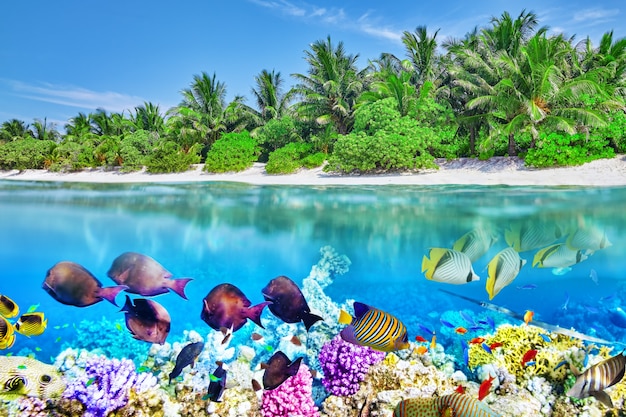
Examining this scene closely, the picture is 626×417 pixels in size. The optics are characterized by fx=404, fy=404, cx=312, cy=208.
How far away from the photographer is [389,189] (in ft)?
47.0

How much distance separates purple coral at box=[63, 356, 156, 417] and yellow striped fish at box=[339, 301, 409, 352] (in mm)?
2439

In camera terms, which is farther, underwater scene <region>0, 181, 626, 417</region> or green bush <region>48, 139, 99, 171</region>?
green bush <region>48, 139, 99, 171</region>

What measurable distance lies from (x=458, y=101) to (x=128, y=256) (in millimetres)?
22115

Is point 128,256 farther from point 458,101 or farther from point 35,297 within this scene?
point 458,101

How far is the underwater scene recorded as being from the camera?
3484 mm

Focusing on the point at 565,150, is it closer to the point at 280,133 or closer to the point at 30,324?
the point at 280,133

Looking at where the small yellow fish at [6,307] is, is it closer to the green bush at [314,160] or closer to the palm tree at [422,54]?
the green bush at [314,160]

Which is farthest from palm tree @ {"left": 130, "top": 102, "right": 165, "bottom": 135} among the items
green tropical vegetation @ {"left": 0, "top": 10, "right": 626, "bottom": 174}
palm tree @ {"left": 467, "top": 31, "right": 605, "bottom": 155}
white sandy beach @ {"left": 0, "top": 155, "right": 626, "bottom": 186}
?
palm tree @ {"left": 467, "top": 31, "right": 605, "bottom": 155}

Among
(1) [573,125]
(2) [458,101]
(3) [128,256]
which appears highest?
(2) [458,101]

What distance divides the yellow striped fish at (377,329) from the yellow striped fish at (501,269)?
1081mm

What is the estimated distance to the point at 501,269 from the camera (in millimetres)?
3482

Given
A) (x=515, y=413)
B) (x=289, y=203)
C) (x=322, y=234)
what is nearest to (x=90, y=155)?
(x=289, y=203)

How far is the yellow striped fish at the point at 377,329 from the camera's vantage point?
285 cm

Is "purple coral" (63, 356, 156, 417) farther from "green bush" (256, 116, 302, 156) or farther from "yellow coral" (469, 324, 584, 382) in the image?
"green bush" (256, 116, 302, 156)
